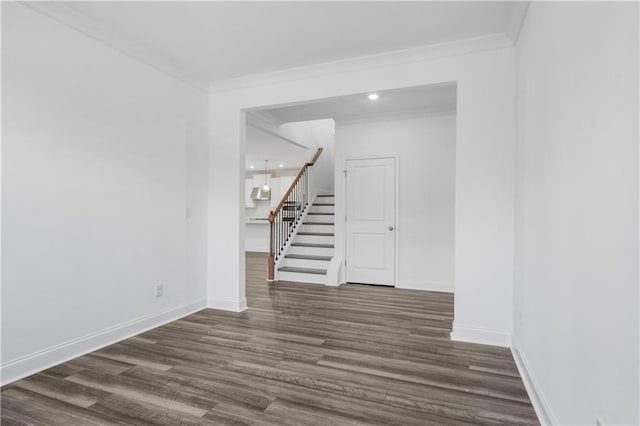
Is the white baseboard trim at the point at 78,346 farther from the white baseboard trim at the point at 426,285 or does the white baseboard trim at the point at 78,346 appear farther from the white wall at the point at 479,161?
the white baseboard trim at the point at 426,285

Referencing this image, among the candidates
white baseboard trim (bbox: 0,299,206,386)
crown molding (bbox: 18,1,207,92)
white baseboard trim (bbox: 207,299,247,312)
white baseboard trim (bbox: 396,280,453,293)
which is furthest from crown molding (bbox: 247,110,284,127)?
white baseboard trim (bbox: 396,280,453,293)

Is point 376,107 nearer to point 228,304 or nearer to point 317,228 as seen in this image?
point 317,228

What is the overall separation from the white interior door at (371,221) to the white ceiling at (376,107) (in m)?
0.72

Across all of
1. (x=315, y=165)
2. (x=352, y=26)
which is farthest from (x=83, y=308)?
(x=315, y=165)

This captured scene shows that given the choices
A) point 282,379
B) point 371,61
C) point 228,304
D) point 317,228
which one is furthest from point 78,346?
point 317,228

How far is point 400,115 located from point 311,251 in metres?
2.73

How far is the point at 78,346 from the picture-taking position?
2785 millimetres

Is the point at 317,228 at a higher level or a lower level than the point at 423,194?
lower

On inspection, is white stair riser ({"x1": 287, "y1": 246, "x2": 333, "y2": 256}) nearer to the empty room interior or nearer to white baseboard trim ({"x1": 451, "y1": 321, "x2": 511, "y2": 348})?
the empty room interior

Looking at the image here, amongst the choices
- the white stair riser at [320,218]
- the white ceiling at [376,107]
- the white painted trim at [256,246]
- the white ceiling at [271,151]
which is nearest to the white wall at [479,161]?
the white ceiling at [376,107]

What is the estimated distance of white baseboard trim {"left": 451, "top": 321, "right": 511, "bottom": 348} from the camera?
118 inches

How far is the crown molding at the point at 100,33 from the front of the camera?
8.32 ft

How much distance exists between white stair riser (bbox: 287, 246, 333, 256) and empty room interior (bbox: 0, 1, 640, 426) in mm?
1553

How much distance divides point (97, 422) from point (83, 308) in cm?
120
